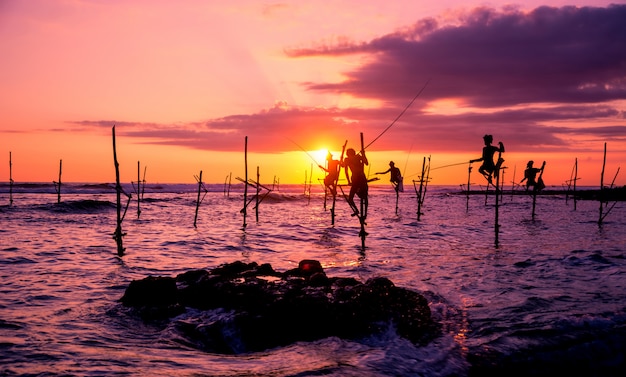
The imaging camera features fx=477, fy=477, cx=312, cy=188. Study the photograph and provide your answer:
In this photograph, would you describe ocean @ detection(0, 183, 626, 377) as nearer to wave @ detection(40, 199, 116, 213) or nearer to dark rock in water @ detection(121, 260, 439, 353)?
dark rock in water @ detection(121, 260, 439, 353)

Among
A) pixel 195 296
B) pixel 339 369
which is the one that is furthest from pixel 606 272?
pixel 195 296

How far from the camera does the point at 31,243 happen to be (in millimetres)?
20156

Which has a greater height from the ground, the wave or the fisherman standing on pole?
the fisherman standing on pole

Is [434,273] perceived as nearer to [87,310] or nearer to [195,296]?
[195,296]

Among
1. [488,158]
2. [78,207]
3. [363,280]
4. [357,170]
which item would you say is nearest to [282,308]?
[363,280]

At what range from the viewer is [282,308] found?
9234 mm

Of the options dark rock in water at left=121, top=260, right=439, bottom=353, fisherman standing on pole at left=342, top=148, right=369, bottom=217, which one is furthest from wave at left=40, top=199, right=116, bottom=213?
dark rock in water at left=121, top=260, right=439, bottom=353

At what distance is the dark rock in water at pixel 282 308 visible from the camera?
28.7ft

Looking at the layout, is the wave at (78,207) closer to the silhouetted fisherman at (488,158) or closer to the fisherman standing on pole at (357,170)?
the fisherman standing on pole at (357,170)

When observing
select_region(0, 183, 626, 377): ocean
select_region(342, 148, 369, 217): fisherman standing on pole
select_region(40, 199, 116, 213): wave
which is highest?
select_region(342, 148, 369, 217): fisherman standing on pole

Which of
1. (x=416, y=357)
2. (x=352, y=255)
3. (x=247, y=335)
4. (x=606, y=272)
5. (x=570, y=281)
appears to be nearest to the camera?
(x=416, y=357)

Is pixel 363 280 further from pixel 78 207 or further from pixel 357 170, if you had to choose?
pixel 78 207

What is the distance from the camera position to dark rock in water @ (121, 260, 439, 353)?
8734 millimetres

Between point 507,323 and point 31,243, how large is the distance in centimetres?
1909
